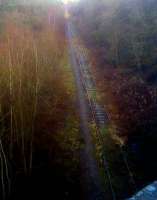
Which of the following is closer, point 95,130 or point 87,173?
point 87,173

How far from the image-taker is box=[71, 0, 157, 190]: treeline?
19.7 meters

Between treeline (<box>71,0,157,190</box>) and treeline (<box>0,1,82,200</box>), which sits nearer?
treeline (<box>0,1,82,200</box>)

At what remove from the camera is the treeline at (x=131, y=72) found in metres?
19.7

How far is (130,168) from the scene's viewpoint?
1812cm

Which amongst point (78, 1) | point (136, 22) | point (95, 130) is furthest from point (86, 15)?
point (95, 130)

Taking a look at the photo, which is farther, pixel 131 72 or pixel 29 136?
pixel 131 72

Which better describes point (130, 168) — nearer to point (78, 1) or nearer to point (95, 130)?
point (95, 130)

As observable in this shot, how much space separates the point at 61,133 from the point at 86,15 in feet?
112

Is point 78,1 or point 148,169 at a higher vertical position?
point 78,1

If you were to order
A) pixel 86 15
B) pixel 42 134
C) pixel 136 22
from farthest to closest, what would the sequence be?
pixel 86 15, pixel 136 22, pixel 42 134

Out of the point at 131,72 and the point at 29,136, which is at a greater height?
the point at 131,72

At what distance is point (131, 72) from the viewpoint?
29516 mm

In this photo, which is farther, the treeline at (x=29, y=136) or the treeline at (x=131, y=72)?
the treeline at (x=131, y=72)

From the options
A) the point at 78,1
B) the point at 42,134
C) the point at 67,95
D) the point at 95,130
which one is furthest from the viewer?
the point at 78,1
